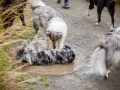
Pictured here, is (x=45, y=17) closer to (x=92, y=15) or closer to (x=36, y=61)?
(x=36, y=61)

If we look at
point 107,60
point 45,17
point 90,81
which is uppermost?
point 45,17

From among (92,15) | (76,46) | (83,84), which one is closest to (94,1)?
(92,15)

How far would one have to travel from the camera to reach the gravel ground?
529 centimetres

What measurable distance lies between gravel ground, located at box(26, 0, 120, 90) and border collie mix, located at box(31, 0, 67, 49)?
800 mm

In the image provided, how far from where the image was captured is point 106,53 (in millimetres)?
5324

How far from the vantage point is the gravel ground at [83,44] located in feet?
17.3

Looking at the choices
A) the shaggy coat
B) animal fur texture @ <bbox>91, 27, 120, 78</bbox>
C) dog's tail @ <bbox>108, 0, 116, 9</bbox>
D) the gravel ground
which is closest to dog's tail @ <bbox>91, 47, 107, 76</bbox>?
animal fur texture @ <bbox>91, 27, 120, 78</bbox>

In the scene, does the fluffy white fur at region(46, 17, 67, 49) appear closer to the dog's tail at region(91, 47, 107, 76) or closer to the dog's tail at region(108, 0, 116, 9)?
the dog's tail at region(91, 47, 107, 76)

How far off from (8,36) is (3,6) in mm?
1964

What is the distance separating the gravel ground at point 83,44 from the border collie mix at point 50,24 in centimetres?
80

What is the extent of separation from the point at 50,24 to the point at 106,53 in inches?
59.8

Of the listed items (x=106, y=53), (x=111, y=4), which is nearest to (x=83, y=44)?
(x=111, y=4)

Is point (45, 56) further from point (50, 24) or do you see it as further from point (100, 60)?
point (100, 60)

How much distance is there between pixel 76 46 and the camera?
720 cm
